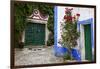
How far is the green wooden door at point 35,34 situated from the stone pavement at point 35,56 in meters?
0.08

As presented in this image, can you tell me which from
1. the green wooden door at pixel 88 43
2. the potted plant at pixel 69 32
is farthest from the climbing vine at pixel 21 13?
the green wooden door at pixel 88 43

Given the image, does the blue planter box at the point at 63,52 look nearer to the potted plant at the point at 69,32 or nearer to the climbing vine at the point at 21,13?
the potted plant at the point at 69,32

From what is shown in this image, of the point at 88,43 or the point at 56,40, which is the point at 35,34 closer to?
the point at 56,40

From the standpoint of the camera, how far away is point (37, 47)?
195 cm

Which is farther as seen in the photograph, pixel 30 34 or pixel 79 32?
pixel 79 32

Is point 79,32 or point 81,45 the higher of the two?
point 79,32

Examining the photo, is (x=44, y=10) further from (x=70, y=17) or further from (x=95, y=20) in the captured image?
(x=95, y=20)

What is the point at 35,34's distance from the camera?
1.94 meters

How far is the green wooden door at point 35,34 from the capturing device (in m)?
1.92

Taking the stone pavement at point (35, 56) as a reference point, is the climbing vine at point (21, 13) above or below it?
above
